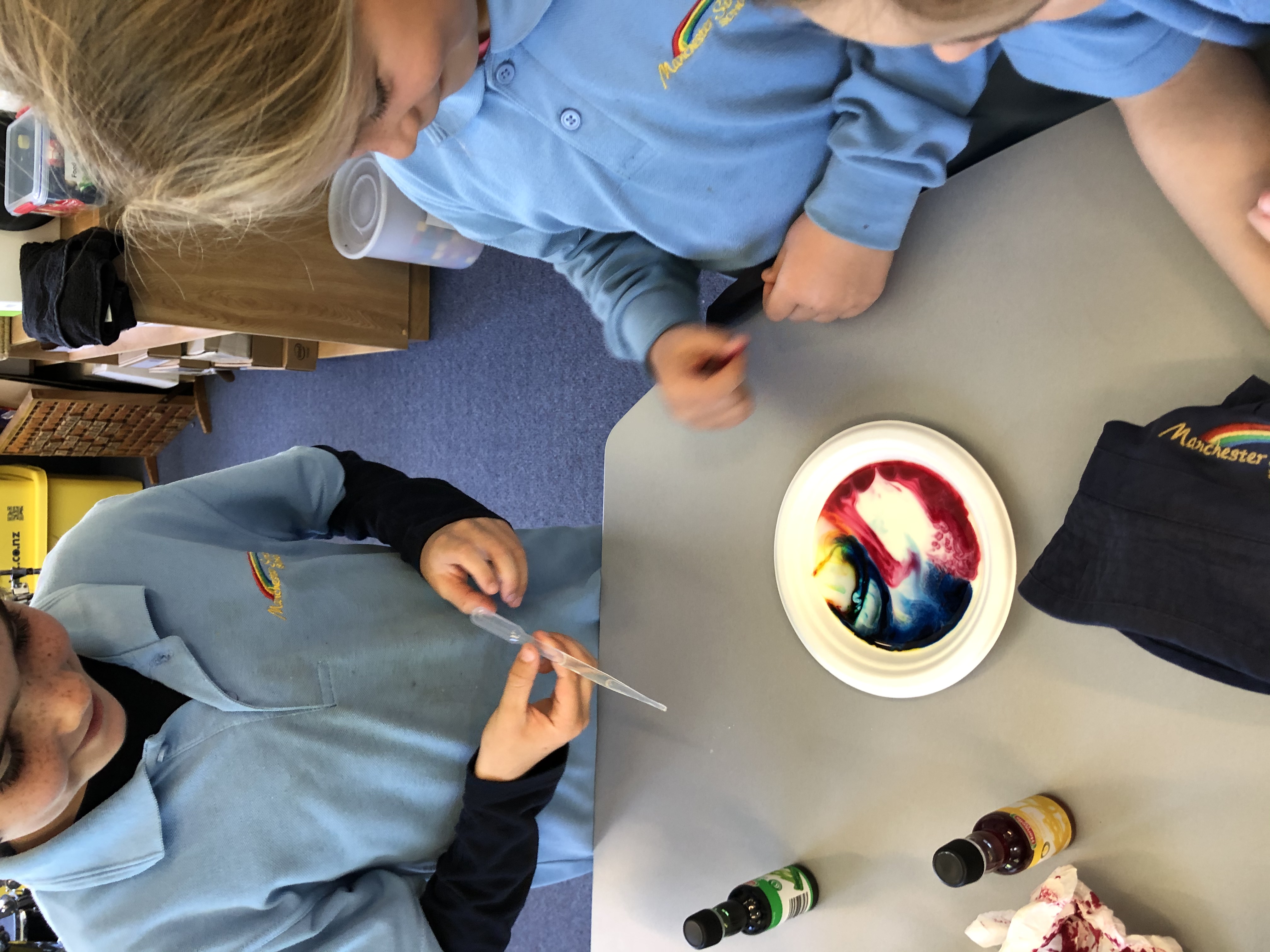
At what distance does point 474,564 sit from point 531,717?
0.56ft

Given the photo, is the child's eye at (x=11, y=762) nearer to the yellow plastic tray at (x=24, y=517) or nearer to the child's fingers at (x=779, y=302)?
the child's fingers at (x=779, y=302)

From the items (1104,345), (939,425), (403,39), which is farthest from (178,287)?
(1104,345)

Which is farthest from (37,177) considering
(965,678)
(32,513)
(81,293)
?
(965,678)

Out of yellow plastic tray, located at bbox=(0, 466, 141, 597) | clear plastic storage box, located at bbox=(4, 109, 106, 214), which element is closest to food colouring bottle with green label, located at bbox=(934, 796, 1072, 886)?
clear plastic storage box, located at bbox=(4, 109, 106, 214)

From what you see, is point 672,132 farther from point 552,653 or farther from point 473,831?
point 473,831

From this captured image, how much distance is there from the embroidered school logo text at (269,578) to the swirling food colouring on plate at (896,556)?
56 cm

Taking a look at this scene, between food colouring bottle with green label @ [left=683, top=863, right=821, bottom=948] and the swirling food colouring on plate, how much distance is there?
22cm

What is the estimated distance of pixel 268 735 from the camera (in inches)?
31.9

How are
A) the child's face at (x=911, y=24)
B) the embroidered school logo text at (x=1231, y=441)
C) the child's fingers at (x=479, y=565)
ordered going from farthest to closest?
the child's fingers at (x=479, y=565), the embroidered school logo text at (x=1231, y=441), the child's face at (x=911, y=24)

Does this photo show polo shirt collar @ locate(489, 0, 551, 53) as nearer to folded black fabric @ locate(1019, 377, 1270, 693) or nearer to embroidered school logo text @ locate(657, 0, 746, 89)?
embroidered school logo text @ locate(657, 0, 746, 89)

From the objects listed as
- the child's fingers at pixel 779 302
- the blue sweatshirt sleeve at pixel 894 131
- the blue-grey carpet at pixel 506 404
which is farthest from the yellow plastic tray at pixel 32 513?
→ the blue sweatshirt sleeve at pixel 894 131

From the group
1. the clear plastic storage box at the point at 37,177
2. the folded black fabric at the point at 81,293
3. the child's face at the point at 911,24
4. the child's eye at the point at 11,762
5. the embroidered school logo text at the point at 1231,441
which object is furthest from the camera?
the clear plastic storage box at the point at 37,177

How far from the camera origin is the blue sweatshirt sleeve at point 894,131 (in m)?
0.67

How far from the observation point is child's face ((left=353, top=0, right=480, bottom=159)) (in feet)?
1.77
